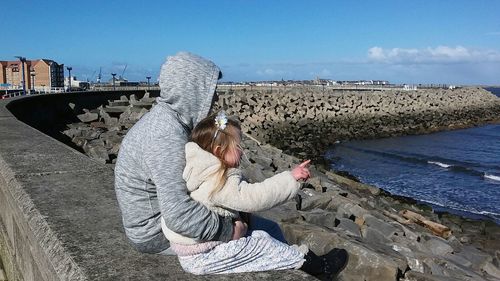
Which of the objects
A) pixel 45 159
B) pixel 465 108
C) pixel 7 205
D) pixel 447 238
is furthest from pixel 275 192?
pixel 465 108

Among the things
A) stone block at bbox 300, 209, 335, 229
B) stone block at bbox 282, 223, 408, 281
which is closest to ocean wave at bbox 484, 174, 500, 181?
stone block at bbox 300, 209, 335, 229

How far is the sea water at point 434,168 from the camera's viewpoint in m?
13.2

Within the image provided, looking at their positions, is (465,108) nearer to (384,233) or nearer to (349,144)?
(349,144)

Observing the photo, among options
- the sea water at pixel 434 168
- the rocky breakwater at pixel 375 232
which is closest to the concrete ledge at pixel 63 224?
the rocky breakwater at pixel 375 232

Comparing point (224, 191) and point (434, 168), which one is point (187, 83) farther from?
point (434, 168)

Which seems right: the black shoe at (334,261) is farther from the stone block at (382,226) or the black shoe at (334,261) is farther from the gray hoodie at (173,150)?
the stone block at (382,226)

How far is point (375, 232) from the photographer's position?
593cm

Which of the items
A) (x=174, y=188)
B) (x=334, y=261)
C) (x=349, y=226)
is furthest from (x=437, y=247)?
(x=174, y=188)

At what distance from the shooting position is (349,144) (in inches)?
915

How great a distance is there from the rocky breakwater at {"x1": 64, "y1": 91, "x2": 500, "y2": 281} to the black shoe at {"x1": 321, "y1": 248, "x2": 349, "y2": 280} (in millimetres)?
51

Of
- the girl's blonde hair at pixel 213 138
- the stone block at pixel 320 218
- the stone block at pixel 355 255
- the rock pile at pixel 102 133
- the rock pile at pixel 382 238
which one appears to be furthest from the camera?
the rock pile at pixel 102 133

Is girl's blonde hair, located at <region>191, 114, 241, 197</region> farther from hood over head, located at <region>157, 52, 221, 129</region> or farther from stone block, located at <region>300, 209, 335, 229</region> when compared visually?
stone block, located at <region>300, 209, 335, 229</region>

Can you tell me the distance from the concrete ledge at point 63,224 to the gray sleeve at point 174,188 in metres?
0.24

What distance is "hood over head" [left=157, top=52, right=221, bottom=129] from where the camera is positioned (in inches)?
79.9
